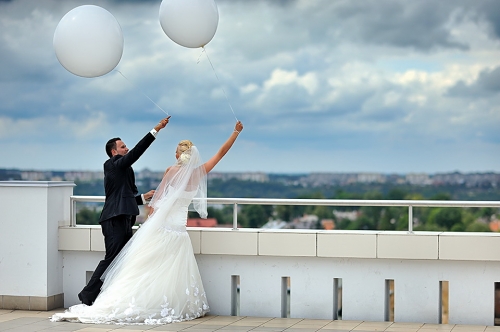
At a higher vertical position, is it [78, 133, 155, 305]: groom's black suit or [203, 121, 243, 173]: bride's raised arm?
[203, 121, 243, 173]: bride's raised arm

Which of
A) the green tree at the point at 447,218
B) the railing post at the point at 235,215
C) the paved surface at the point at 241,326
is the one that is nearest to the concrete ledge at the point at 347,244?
the paved surface at the point at 241,326

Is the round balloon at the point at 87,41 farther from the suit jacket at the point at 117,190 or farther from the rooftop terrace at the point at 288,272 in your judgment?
the rooftop terrace at the point at 288,272

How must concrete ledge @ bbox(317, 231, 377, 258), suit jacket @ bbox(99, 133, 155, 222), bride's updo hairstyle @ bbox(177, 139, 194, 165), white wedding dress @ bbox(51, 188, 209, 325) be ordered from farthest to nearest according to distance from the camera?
bride's updo hairstyle @ bbox(177, 139, 194, 165) → suit jacket @ bbox(99, 133, 155, 222) → concrete ledge @ bbox(317, 231, 377, 258) → white wedding dress @ bbox(51, 188, 209, 325)

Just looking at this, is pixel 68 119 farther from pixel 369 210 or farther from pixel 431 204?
pixel 431 204

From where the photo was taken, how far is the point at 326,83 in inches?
4146

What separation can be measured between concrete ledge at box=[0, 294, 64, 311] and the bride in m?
0.66

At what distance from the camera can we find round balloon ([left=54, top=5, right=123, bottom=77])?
7.42 metres

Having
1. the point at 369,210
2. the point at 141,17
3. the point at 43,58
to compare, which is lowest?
the point at 369,210

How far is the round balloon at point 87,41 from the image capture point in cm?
742

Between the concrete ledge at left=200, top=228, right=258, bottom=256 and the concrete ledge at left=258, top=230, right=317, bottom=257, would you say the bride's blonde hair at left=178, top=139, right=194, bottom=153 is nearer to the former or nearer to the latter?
the concrete ledge at left=200, top=228, right=258, bottom=256

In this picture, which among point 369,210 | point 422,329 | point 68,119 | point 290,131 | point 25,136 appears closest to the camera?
point 422,329

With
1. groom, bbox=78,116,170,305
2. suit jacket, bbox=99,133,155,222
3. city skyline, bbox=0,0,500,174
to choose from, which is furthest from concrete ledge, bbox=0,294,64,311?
city skyline, bbox=0,0,500,174

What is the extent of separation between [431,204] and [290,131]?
309ft

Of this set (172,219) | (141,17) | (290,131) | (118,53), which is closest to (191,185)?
(172,219)
